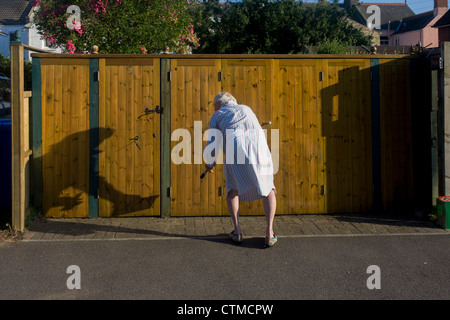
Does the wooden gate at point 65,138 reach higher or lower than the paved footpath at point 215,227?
higher

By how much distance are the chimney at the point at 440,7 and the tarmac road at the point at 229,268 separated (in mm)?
54795

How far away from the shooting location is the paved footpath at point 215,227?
6.51m

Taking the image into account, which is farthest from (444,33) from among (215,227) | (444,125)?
(215,227)

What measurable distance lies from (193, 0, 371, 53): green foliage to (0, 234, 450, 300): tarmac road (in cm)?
2163

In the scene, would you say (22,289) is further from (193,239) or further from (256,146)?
(256,146)

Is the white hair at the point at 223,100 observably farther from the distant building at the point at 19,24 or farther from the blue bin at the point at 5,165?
the distant building at the point at 19,24

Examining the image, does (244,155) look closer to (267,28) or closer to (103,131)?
(103,131)

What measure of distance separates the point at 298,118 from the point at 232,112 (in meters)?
2.00

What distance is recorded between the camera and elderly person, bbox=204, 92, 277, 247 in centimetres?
578

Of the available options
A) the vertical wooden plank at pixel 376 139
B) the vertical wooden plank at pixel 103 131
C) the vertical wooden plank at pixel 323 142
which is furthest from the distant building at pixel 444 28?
the vertical wooden plank at pixel 103 131

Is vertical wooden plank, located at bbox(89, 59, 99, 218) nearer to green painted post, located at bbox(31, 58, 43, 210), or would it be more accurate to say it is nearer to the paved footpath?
the paved footpath

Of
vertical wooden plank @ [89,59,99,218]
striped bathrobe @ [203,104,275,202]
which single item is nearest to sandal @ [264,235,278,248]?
striped bathrobe @ [203,104,275,202]

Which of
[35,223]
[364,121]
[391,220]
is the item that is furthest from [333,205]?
[35,223]

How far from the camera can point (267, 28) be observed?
89.4ft
